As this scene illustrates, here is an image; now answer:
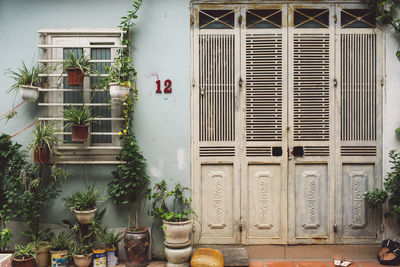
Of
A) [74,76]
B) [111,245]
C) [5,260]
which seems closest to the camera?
[5,260]

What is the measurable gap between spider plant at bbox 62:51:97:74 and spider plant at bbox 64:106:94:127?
1.61 ft

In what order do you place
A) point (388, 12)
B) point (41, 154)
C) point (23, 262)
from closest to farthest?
point (23, 262), point (41, 154), point (388, 12)

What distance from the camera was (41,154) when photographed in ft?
13.7

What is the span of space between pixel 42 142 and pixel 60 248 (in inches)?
53.5

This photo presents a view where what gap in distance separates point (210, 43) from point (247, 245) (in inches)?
108

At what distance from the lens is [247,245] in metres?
4.51

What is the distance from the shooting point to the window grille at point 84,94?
4.49 meters

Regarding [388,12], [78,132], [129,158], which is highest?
[388,12]

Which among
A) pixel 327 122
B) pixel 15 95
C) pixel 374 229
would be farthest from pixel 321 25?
pixel 15 95

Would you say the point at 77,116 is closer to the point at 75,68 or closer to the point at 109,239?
the point at 75,68

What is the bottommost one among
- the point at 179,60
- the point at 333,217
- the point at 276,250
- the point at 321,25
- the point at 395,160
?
the point at 276,250

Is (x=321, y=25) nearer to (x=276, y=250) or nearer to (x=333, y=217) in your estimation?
(x=333, y=217)

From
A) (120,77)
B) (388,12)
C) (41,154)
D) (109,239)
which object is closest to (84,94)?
(120,77)

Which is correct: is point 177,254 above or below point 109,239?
below
